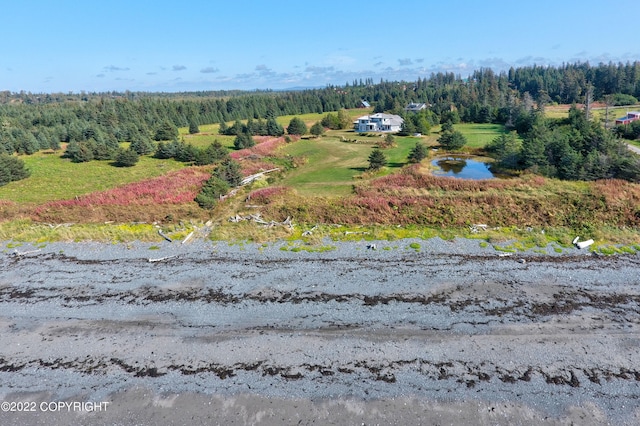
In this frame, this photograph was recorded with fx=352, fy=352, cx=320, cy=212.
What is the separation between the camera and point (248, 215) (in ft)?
87.1

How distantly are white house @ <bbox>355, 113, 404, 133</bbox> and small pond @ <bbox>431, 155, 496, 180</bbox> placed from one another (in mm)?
26428

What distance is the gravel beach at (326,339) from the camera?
421 inches

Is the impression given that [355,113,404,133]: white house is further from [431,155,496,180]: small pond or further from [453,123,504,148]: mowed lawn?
[431,155,496,180]: small pond

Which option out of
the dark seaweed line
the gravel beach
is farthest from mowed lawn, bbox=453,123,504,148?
the dark seaweed line

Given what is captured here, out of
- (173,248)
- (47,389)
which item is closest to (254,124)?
(173,248)

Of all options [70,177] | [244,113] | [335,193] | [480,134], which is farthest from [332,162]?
[244,113]

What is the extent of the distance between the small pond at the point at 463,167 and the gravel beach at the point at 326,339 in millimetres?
19071

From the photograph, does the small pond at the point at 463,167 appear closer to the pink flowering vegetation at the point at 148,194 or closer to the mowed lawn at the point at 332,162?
the mowed lawn at the point at 332,162

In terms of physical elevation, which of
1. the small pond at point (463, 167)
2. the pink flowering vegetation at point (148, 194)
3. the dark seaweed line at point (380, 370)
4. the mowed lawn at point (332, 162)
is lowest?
the dark seaweed line at point (380, 370)

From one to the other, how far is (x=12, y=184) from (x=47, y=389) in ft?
123

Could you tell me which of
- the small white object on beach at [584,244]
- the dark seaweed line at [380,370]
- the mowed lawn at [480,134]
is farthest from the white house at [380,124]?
the dark seaweed line at [380,370]

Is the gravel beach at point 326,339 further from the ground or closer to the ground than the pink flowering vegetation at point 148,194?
closer to the ground

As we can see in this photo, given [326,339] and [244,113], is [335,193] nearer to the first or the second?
[326,339]

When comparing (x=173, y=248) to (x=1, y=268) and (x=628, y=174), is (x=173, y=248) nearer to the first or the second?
(x=1, y=268)
